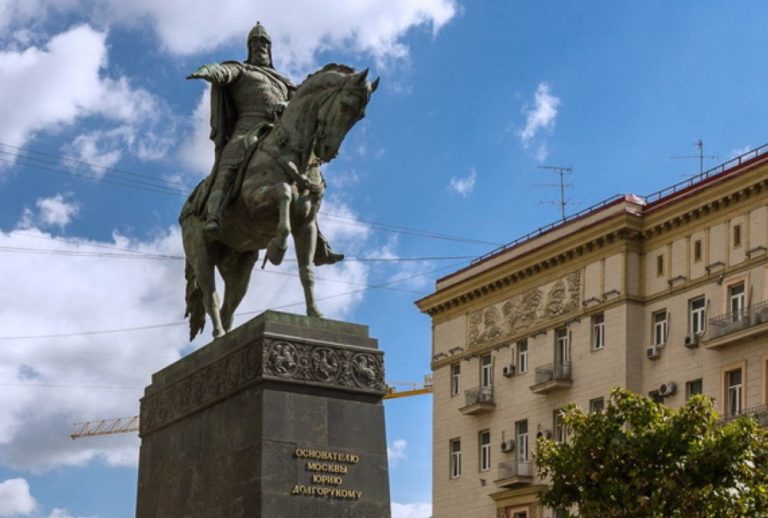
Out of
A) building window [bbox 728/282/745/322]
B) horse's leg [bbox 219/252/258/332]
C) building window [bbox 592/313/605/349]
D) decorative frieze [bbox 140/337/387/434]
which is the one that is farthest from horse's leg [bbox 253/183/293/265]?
building window [bbox 592/313/605/349]

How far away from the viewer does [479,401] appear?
2618 inches

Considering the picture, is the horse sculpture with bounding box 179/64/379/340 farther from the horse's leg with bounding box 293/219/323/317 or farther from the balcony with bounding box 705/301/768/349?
the balcony with bounding box 705/301/768/349

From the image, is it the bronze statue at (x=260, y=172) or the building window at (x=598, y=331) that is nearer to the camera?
the bronze statue at (x=260, y=172)

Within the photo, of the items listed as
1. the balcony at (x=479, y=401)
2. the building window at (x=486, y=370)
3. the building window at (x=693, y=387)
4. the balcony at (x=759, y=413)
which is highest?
the building window at (x=486, y=370)

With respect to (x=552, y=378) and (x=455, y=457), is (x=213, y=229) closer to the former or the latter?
(x=552, y=378)

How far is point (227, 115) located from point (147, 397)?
419 centimetres

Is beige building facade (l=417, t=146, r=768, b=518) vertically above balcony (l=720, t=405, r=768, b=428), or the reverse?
beige building facade (l=417, t=146, r=768, b=518)

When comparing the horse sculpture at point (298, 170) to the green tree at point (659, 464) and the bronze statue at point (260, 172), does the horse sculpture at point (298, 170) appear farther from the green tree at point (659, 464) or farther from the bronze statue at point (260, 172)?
the green tree at point (659, 464)

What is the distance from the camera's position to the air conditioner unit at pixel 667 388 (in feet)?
186

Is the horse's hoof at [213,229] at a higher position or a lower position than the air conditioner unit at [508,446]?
lower

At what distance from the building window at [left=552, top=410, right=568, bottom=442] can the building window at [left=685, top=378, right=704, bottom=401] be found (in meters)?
6.13

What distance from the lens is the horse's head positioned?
20469 mm

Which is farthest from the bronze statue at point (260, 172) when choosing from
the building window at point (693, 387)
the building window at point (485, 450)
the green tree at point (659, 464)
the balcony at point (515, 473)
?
the building window at point (485, 450)

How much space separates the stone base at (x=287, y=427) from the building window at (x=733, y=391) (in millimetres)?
35380
